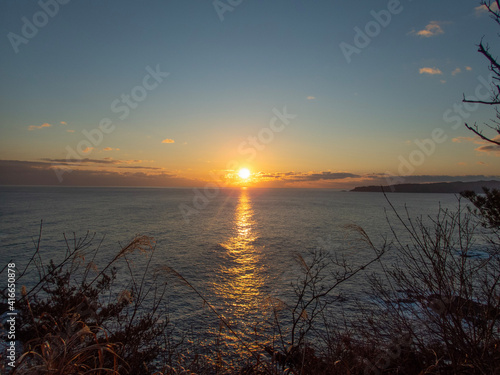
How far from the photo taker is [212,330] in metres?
12.7

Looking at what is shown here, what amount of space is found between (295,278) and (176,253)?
40.8ft

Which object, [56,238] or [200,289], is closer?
[200,289]

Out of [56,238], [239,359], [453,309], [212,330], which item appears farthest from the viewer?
[56,238]

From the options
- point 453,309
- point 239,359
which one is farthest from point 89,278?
point 453,309

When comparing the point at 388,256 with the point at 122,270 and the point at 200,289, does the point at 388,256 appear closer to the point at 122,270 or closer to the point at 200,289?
the point at 200,289

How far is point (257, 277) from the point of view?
2052 cm

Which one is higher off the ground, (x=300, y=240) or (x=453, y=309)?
(x=453, y=309)

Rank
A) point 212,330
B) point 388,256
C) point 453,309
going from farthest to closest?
point 388,256
point 212,330
point 453,309

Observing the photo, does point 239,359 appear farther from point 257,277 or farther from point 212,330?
point 257,277

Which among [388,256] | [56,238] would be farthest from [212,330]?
[56,238]

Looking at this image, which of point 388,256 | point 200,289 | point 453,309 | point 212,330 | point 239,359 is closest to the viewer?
point 453,309

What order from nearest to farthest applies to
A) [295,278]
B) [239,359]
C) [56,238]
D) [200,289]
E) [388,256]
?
[239,359] → [200,289] → [295,278] → [388,256] → [56,238]

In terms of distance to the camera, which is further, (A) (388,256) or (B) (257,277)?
(A) (388,256)

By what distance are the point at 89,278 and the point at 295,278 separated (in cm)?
1334
